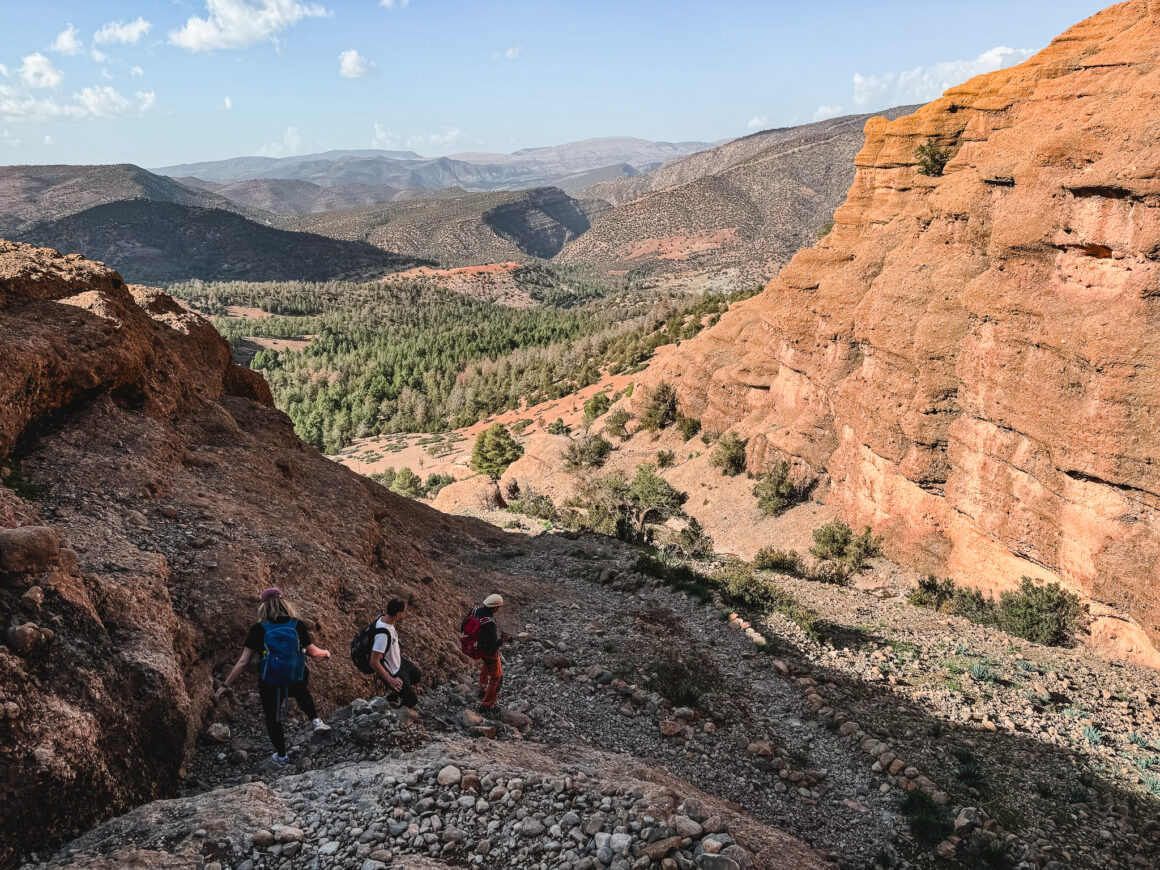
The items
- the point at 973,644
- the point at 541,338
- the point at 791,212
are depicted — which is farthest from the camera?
the point at 791,212

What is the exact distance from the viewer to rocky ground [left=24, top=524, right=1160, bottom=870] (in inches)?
229

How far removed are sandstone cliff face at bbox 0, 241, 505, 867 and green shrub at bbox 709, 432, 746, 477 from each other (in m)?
17.8

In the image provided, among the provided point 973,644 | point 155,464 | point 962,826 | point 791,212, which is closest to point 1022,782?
point 962,826

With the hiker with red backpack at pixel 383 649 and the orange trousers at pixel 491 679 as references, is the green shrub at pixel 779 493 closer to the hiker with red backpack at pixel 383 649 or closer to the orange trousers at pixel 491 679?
the orange trousers at pixel 491 679

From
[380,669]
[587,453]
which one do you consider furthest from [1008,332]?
[587,453]

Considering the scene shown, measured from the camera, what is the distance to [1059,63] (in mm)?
21828

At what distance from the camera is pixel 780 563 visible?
23.9m

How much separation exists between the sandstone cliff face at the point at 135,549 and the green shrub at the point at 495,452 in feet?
93.7

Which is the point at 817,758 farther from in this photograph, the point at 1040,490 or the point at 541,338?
the point at 541,338

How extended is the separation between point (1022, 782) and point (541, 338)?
97.3 m

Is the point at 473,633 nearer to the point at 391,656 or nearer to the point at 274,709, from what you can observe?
the point at 391,656

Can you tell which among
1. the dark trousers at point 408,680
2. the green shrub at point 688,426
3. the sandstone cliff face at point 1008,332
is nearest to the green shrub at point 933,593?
the sandstone cliff face at point 1008,332

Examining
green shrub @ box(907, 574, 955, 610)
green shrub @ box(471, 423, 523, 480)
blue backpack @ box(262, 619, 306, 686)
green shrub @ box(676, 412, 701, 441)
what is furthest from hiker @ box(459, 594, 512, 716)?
green shrub @ box(471, 423, 523, 480)

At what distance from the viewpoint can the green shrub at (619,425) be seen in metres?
42.0
